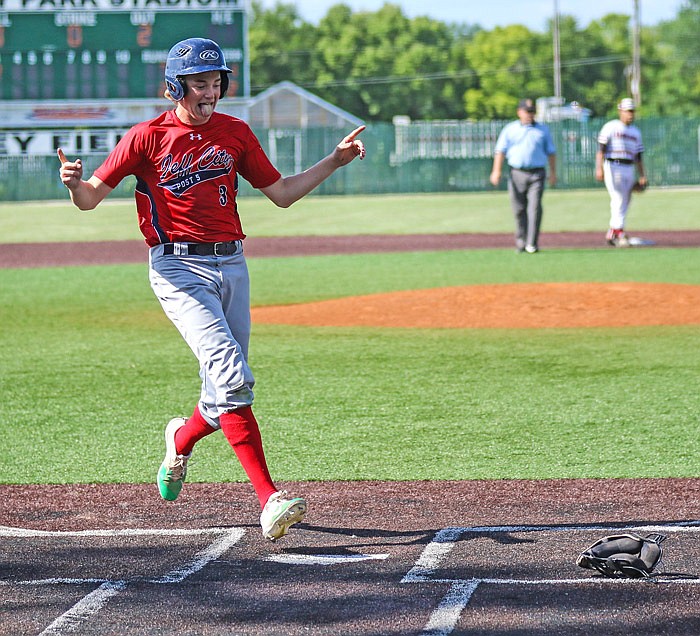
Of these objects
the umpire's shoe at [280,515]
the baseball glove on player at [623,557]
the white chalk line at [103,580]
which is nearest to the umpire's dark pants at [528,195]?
the white chalk line at [103,580]

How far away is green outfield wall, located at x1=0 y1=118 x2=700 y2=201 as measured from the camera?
39812 millimetres

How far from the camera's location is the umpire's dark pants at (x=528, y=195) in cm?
1738

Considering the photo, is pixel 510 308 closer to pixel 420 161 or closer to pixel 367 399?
pixel 367 399

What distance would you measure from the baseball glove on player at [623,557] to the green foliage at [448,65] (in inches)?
3455

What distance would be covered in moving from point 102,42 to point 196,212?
91.8 feet

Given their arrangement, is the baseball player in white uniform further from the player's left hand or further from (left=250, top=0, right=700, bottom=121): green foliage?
(left=250, top=0, right=700, bottom=121): green foliage

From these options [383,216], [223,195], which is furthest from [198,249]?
[383,216]

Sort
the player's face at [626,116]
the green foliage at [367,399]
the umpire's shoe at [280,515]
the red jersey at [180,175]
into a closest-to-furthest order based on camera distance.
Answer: the umpire's shoe at [280,515], the red jersey at [180,175], the green foliage at [367,399], the player's face at [626,116]

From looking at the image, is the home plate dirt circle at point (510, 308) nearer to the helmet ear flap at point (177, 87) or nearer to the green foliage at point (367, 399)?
the green foliage at point (367, 399)

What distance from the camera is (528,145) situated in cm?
1739

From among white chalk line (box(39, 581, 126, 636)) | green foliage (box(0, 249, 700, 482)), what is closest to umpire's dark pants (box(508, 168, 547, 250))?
green foliage (box(0, 249, 700, 482))

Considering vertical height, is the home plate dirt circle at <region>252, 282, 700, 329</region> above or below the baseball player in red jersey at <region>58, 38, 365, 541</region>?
below

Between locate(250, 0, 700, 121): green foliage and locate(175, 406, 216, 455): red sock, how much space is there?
86820 millimetres

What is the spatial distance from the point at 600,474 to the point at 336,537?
164cm
